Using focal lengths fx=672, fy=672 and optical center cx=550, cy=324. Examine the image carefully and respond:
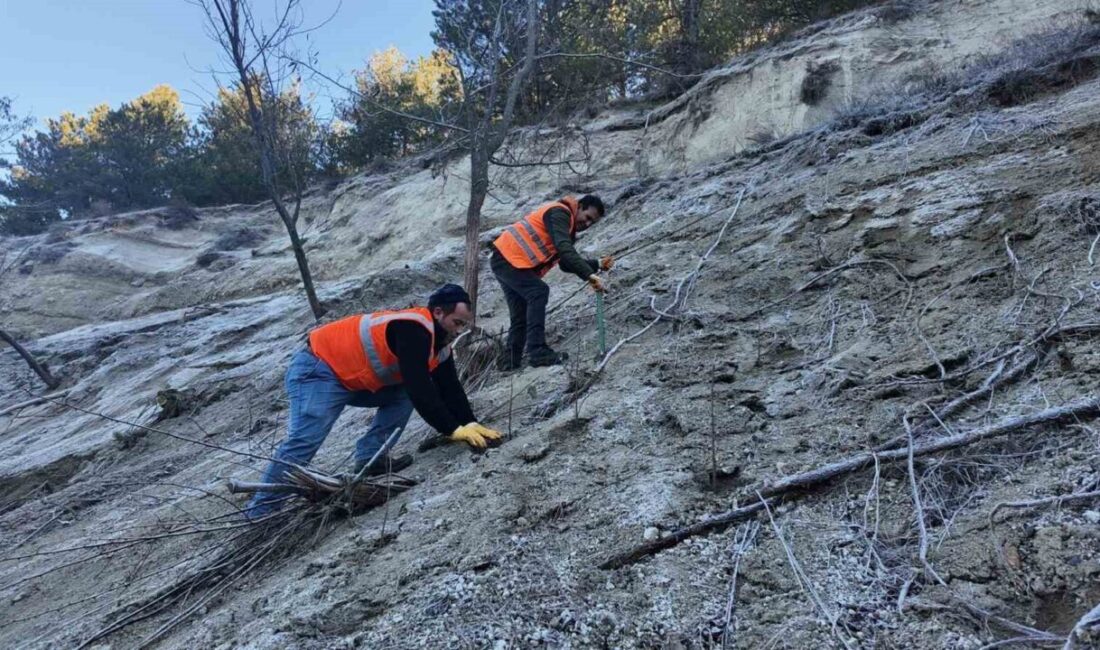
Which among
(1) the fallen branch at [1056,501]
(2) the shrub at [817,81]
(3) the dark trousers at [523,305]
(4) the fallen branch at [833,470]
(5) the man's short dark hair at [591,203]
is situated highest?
(2) the shrub at [817,81]

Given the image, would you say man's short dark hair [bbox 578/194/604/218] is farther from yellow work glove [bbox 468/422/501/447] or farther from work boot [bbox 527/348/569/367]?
yellow work glove [bbox 468/422/501/447]

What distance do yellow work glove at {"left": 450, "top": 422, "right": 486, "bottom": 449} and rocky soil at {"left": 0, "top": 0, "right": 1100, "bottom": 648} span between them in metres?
0.10

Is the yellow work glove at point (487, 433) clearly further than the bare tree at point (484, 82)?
No

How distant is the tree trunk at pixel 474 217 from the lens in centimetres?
612

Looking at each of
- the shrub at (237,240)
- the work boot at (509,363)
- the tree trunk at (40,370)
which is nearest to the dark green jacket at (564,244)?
the work boot at (509,363)

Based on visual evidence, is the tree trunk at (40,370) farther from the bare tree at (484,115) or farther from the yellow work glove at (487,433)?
the yellow work glove at (487,433)

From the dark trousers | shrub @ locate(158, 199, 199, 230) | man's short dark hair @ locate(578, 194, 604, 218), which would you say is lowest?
the dark trousers

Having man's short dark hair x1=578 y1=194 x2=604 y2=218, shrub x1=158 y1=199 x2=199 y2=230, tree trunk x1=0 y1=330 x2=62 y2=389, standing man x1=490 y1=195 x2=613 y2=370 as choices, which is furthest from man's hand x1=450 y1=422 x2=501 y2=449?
shrub x1=158 y1=199 x2=199 y2=230

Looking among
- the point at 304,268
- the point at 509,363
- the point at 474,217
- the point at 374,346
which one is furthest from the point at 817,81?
the point at 374,346

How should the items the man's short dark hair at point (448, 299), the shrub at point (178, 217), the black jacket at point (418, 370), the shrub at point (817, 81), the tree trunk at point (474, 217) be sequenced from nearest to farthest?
the black jacket at point (418, 370) → the man's short dark hair at point (448, 299) → the tree trunk at point (474, 217) → the shrub at point (817, 81) → the shrub at point (178, 217)

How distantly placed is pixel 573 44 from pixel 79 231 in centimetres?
1492

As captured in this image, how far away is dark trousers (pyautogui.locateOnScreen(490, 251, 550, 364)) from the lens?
4742mm

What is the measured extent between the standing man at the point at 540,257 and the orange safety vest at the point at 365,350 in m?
1.17

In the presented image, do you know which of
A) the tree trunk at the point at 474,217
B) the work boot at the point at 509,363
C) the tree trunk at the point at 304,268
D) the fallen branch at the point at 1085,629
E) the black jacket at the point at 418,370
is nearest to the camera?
the fallen branch at the point at 1085,629
